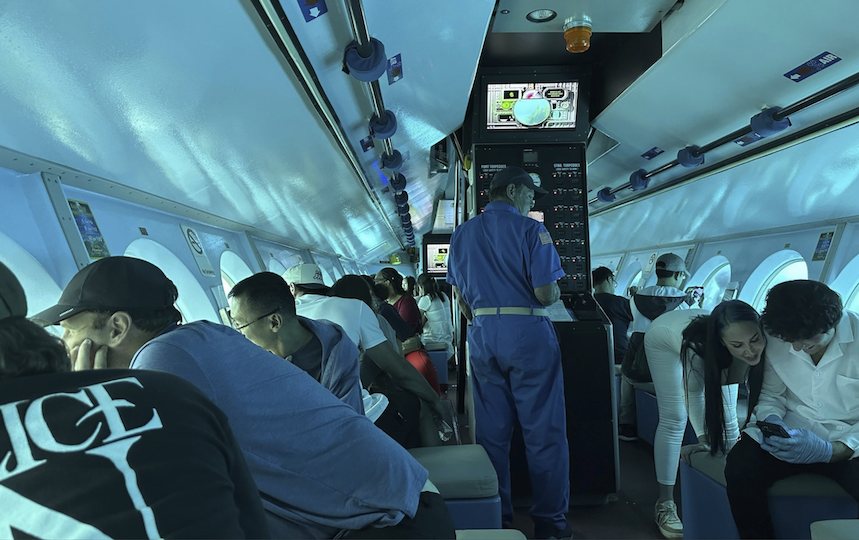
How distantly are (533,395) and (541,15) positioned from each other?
7.90ft

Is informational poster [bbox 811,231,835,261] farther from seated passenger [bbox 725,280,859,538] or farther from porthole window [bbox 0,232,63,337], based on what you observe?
porthole window [bbox 0,232,63,337]

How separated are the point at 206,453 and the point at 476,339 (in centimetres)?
270

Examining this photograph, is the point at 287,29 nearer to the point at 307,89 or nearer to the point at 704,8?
the point at 307,89

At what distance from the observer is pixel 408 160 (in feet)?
22.8

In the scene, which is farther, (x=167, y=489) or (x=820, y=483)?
(x=820, y=483)

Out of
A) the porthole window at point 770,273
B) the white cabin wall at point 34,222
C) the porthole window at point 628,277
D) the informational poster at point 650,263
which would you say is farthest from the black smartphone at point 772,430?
the porthole window at point 628,277

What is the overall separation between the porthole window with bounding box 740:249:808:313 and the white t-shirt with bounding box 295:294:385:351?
4.54 metres

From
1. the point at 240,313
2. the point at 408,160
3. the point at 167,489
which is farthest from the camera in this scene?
the point at 408,160

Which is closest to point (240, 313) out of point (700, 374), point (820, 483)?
point (700, 374)

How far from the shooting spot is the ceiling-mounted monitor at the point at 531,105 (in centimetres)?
460

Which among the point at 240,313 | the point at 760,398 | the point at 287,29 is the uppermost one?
the point at 287,29

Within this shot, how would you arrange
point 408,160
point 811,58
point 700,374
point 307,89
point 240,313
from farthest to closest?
point 408,160
point 307,89
point 811,58
point 700,374
point 240,313

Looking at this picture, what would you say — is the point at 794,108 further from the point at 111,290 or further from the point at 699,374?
the point at 111,290

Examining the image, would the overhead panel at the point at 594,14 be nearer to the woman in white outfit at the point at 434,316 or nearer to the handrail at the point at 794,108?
the handrail at the point at 794,108
